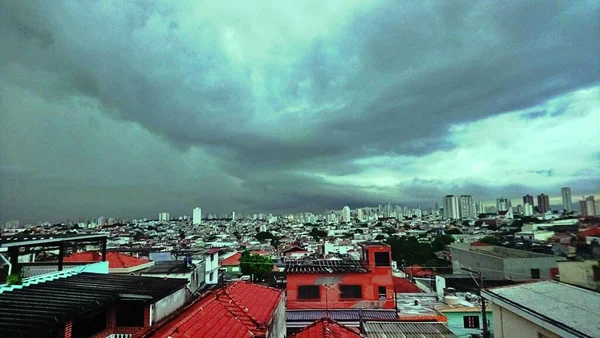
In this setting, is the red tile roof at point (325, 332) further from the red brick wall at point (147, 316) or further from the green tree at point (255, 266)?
the green tree at point (255, 266)

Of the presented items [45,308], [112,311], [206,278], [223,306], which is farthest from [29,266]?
[206,278]

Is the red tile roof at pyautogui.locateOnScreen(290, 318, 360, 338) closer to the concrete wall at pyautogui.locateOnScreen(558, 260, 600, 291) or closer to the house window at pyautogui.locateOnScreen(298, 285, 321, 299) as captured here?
the concrete wall at pyautogui.locateOnScreen(558, 260, 600, 291)

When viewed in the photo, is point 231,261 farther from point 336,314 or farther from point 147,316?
point 147,316

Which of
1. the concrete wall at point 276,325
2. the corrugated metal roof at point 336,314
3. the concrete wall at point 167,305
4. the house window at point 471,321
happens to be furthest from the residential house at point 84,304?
the house window at point 471,321

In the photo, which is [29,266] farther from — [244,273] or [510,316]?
[244,273]

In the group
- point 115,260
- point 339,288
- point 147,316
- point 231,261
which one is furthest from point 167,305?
point 231,261

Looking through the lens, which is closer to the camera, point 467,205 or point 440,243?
point 440,243
